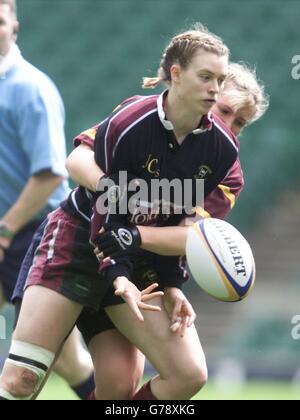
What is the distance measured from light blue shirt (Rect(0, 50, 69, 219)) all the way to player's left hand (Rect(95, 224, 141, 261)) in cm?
118

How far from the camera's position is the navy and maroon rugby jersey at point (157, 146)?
3518 mm

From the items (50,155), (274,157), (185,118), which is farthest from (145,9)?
(185,118)

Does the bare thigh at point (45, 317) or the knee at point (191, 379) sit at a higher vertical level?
the bare thigh at point (45, 317)

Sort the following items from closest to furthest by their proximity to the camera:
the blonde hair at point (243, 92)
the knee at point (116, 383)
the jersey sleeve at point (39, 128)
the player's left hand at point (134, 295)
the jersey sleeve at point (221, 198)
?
1. the player's left hand at point (134, 295)
2. the jersey sleeve at point (221, 198)
3. the knee at point (116, 383)
4. the blonde hair at point (243, 92)
5. the jersey sleeve at point (39, 128)

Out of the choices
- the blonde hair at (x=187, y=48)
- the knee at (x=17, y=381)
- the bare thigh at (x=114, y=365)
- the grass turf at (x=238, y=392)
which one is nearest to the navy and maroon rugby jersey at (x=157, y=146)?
the blonde hair at (x=187, y=48)

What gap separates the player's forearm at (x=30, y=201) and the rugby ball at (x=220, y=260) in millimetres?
1248

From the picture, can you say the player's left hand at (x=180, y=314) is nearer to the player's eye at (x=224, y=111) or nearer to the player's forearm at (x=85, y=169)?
the player's forearm at (x=85, y=169)

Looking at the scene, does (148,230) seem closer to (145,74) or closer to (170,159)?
(170,159)

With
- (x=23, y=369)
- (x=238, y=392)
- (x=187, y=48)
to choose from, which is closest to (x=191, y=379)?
(x=23, y=369)

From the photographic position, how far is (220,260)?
353 cm

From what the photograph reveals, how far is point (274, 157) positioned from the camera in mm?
8945

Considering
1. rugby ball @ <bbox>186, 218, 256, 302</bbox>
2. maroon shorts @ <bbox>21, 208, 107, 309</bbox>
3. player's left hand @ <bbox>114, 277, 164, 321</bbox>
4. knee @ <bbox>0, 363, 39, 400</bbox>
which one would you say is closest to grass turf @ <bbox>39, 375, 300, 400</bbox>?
knee @ <bbox>0, 363, 39, 400</bbox>

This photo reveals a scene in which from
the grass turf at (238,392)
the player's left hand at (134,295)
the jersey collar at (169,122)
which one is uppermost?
the jersey collar at (169,122)

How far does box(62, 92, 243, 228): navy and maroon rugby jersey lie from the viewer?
3.52 metres
